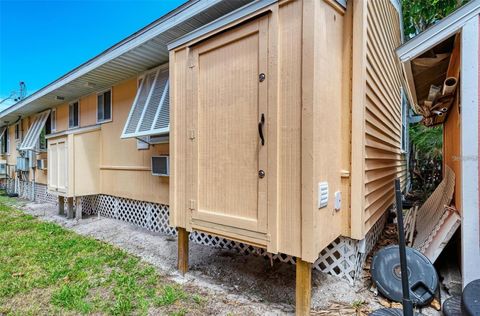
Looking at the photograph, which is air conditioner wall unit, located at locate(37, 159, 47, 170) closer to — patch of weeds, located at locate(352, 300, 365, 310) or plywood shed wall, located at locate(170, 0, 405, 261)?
plywood shed wall, located at locate(170, 0, 405, 261)

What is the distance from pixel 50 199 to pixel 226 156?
31.8 ft

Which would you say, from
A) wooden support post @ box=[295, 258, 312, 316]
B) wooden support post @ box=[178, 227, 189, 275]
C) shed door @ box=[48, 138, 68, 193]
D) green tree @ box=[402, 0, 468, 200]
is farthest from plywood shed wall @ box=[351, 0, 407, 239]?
shed door @ box=[48, 138, 68, 193]

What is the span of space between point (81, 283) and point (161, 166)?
2305 millimetres

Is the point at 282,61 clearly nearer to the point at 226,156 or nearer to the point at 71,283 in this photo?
the point at 226,156

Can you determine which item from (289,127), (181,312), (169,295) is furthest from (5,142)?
(289,127)

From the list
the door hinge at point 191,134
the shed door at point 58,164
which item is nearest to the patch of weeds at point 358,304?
the door hinge at point 191,134

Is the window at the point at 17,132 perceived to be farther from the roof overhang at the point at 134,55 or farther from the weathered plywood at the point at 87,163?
the weathered plywood at the point at 87,163

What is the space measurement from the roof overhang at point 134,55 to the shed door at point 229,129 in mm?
750

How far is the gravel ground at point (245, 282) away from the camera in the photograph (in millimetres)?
2773

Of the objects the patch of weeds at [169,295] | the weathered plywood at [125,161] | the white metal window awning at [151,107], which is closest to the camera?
the patch of weeds at [169,295]

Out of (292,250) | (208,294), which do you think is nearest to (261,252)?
(208,294)

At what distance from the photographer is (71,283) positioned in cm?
329

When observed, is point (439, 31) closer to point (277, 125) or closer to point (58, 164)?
point (277, 125)

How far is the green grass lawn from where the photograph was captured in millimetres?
2766
